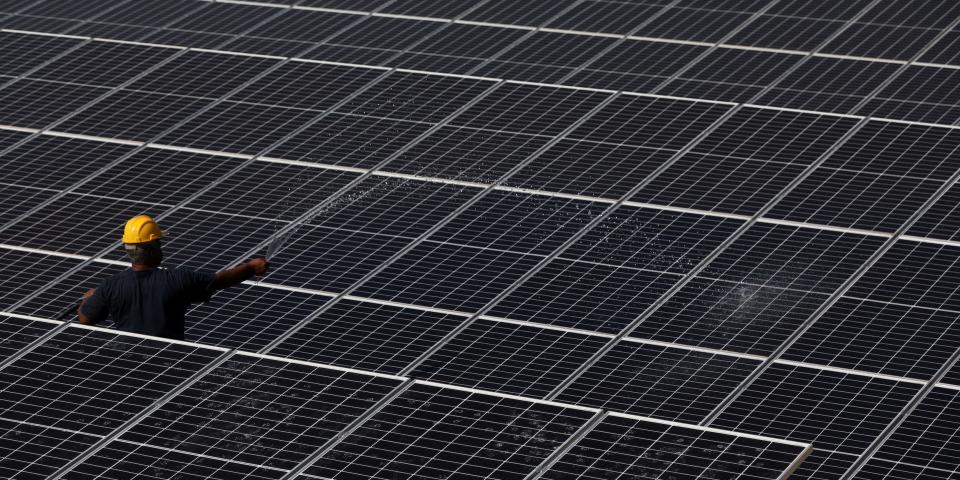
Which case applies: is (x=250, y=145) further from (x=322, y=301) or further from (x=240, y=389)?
(x=240, y=389)

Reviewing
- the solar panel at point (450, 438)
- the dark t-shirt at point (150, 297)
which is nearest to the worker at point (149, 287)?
the dark t-shirt at point (150, 297)

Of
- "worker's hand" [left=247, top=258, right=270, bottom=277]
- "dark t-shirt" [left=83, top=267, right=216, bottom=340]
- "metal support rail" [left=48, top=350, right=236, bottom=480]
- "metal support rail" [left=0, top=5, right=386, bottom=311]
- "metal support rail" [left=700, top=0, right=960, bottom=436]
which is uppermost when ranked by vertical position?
"metal support rail" [left=48, top=350, right=236, bottom=480]

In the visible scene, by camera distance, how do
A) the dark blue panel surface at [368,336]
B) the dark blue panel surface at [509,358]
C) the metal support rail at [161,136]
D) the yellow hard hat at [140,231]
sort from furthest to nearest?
1. the metal support rail at [161,136]
2. the dark blue panel surface at [368,336]
3. the dark blue panel surface at [509,358]
4. the yellow hard hat at [140,231]

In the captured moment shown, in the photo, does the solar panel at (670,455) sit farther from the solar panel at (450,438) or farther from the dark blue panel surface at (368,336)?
the dark blue panel surface at (368,336)

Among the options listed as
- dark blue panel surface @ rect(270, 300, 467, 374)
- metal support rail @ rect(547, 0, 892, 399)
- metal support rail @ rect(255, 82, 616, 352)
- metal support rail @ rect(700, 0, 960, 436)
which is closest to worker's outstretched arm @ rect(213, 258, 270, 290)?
dark blue panel surface @ rect(270, 300, 467, 374)

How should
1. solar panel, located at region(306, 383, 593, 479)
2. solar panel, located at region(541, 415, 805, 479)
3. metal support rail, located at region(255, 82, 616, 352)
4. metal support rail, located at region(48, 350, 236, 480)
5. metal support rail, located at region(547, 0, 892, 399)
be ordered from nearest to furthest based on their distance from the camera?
solar panel, located at region(541, 415, 805, 479), solar panel, located at region(306, 383, 593, 479), metal support rail, located at region(48, 350, 236, 480), metal support rail, located at region(547, 0, 892, 399), metal support rail, located at region(255, 82, 616, 352)

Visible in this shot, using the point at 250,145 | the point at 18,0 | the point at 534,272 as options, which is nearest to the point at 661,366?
the point at 534,272

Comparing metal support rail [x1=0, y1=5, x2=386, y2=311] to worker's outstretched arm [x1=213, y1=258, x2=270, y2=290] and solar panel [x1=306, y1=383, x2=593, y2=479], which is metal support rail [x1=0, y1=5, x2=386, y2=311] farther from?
solar panel [x1=306, y1=383, x2=593, y2=479]

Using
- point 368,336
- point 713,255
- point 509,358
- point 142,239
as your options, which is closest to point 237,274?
point 142,239
